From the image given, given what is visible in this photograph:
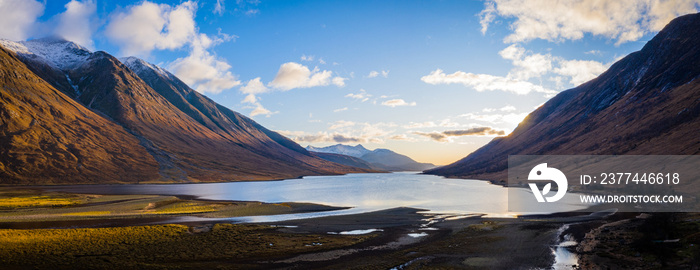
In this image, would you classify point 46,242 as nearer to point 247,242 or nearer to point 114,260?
point 114,260

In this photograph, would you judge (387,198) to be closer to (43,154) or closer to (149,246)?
(149,246)

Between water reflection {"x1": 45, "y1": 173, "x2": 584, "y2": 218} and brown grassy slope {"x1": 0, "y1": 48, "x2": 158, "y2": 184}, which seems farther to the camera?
brown grassy slope {"x1": 0, "y1": 48, "x2": 158, "y2": 184}

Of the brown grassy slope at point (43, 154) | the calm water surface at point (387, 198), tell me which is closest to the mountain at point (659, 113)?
the calm water surface at point (387, 198)

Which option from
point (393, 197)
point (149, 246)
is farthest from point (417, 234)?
point (393, 197)

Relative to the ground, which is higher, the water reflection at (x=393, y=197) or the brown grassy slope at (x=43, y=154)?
the brown grassy slope at (x=43, y=154)

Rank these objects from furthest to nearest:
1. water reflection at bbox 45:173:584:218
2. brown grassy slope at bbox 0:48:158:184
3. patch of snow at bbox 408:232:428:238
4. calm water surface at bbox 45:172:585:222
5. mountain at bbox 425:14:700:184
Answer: brown grassy slope at bbox 0:48:158:184 < mountain at bbox 425:14:700:184 < water reflection at bbox 45:173:584:218 < calm water surface at bbox 45:172:585:222 < patch of snow at bbox 408:232:428:238

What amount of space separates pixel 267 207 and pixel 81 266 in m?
44.8

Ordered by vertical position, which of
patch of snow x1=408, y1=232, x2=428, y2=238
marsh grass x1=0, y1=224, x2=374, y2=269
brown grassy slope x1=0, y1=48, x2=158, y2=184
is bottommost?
marsh grass x1=0, y1=224, x2=374, y2=269

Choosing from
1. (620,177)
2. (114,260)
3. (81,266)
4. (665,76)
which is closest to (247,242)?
(114,260)

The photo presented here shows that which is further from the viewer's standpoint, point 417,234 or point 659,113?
point 659,113

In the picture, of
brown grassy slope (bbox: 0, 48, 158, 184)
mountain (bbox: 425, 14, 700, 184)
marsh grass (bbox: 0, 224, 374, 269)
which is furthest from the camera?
brown grassy slope (bbox: 0, 48, 158, 184)

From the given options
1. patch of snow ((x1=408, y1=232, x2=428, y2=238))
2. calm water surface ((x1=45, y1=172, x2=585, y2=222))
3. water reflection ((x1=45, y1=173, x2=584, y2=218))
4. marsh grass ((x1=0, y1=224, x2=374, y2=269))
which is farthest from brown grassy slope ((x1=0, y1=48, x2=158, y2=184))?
patch of snow ((x1=408, y1=232, x2=428, y2=238))

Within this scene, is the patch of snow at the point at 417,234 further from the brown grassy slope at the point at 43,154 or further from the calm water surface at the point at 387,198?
the brown grassy slope at the point at 43,154

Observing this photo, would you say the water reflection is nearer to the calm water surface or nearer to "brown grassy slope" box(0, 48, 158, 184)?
the calm water surface
